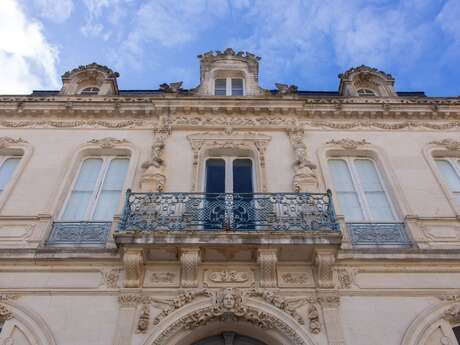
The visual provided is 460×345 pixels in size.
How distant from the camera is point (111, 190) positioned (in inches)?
354

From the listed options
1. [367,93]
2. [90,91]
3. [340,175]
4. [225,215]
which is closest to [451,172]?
[340,175]

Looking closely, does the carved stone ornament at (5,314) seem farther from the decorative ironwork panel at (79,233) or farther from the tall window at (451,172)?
the tall window at (451,172)

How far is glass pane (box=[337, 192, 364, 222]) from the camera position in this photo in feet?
27.5

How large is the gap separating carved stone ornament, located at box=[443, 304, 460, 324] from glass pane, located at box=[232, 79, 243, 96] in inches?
290

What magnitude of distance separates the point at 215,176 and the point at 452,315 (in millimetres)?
5002

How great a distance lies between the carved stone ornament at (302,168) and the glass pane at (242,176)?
0.98m

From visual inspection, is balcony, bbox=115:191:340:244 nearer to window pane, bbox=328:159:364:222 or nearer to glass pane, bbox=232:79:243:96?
window pane, bbox=328:159:364:222

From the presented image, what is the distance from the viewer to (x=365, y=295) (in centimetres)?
688

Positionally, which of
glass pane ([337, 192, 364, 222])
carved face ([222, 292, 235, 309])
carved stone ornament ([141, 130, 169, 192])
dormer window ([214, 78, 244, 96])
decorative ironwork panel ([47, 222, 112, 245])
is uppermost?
dormer window ([214, 78, 244, 96])

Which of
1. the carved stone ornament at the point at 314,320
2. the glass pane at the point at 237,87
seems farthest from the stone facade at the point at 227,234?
the glass pane at the point at 237,87

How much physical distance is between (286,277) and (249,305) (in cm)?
79

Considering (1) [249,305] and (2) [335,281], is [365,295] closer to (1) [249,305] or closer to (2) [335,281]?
(2) [335,281]

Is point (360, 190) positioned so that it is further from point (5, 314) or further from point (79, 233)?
point (5, 314)

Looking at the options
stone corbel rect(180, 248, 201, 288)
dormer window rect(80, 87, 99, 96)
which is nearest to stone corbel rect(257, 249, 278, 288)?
stone corbel rect(180, 248, 201, 288)
